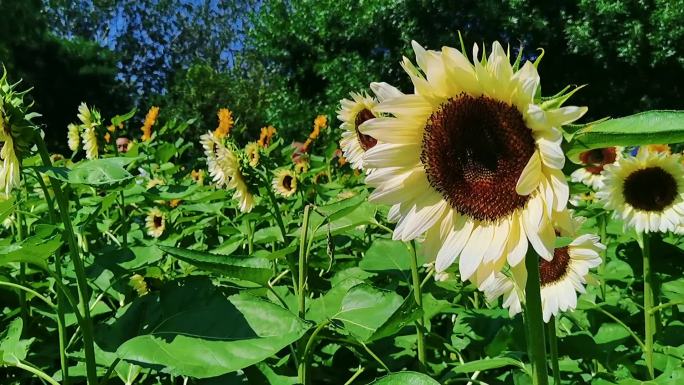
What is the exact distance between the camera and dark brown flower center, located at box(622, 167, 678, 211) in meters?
1.73

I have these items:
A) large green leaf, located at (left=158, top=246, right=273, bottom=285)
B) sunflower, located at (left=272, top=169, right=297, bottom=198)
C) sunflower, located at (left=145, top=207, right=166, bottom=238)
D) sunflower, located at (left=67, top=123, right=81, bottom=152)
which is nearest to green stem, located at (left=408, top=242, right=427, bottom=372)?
large green leaf, located at (left=158, top=246, right=273, bottom=285)

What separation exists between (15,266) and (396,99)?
1.32 m

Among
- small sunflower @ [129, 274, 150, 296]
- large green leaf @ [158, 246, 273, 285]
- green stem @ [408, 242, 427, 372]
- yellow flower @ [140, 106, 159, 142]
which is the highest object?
yellow flower @ [140, 106, 159, 142]

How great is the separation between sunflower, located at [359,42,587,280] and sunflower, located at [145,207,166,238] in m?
1.75

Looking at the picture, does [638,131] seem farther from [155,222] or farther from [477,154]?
[155,222]

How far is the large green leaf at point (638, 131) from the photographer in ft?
1.79

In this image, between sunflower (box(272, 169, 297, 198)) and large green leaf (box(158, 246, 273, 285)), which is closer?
large green leaf (box(158, 246, 273, 285))

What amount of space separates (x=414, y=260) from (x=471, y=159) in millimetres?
551

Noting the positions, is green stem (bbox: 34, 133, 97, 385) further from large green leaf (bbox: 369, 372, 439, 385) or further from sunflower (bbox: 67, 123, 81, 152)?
sunflower (bbox: 67, 123, 81, 152)

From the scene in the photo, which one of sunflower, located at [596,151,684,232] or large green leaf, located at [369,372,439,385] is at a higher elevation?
large green leaf, located at [369,372,439,385]

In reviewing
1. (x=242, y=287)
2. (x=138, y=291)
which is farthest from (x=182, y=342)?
(x=138, y=291)

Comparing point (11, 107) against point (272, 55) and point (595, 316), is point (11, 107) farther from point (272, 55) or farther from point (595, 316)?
point (272, 55)

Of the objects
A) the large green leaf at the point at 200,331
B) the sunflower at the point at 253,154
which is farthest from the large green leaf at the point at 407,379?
the sunflower at the point at 253,154

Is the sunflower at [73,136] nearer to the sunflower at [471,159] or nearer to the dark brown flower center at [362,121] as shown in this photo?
the dark brown flower center at [362,121]
